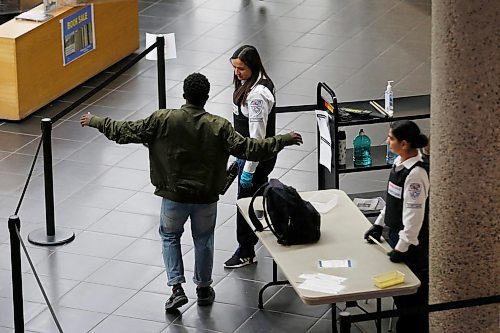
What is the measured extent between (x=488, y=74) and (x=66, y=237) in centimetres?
496

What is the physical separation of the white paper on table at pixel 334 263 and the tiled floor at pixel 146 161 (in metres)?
0.98

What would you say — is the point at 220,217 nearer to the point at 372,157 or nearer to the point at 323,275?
the point at 372,157

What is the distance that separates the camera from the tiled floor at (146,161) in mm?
8984

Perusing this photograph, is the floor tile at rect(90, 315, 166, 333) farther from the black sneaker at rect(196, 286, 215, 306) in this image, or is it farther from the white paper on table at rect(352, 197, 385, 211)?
the white paper on table at rect(352, 197, 385, 211)

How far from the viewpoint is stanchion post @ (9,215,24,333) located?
7883 millimetres

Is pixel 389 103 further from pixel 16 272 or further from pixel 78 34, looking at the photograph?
pixel 78 34

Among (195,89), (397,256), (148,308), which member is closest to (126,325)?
(148,308)

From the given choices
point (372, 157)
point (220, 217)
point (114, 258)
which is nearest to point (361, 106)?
point (372, 157)

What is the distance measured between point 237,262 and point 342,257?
196cm

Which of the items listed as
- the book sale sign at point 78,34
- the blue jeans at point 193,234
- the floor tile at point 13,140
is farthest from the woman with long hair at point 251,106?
the book sale sign at point 78,34

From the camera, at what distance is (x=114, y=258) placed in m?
9.88

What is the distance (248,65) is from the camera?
8984 millimetres

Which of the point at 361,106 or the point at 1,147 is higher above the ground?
the point at 361,106

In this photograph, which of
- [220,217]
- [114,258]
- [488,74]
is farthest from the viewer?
[220,217]
